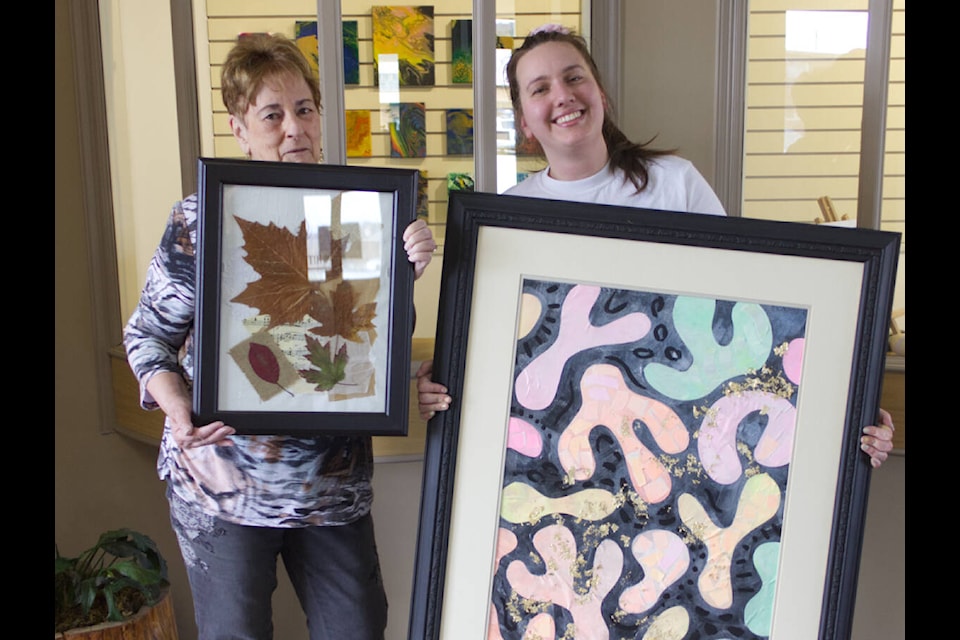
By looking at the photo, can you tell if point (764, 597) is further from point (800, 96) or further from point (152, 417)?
point (152, 417)

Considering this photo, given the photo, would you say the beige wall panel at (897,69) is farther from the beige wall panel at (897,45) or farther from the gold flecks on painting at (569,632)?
the gold flecks on painting at (569,632)

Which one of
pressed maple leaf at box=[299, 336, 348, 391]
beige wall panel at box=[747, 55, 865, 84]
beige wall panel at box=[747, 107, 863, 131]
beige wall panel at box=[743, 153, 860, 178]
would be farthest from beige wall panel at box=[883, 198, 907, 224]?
pressed maple leaf at box=[299, 336, 348, 391]

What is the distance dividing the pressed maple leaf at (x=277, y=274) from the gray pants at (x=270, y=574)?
435 mm

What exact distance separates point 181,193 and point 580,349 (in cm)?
158

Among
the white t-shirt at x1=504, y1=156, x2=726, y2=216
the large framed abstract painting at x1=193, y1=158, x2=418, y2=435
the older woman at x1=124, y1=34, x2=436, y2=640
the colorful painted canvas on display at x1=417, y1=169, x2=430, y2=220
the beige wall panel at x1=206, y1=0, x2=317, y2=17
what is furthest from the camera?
the colorful painted canvas on display at x1=417, y1=169, x2=430, y2=220

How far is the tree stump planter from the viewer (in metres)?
2.00

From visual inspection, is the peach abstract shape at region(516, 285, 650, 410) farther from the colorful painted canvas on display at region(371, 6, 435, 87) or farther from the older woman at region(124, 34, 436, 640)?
the colorful painted canvas on display at region(371, 6, 435, 87)

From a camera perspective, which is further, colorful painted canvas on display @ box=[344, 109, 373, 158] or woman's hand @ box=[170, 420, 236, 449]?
colorful painted canvas on display @ box=[344, 109, 373, 158]

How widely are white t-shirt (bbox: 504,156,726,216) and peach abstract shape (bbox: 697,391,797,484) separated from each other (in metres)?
0.42

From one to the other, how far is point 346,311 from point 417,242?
168 millimetres

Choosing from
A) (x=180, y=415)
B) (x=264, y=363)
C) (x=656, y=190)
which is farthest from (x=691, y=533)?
(x=180, y=415)

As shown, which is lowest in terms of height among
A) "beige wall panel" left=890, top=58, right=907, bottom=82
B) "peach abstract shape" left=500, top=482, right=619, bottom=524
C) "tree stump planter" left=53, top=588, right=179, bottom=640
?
"tree stump planter" left=53, top=588, right=179, bottom=640

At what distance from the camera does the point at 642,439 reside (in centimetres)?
142

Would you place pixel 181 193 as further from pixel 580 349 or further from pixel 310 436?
pixel 580 349
